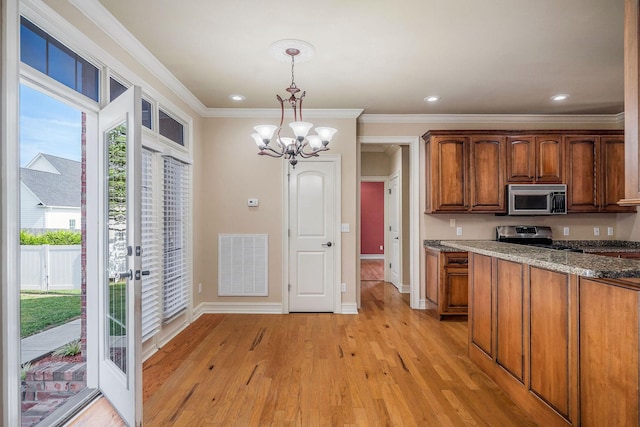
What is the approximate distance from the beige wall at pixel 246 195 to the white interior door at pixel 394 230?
1.81 m

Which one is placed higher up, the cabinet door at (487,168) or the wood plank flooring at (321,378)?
the cabinet door at (487,168)

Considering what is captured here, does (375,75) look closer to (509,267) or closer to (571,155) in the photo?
(509,267)

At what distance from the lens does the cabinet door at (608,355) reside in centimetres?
150

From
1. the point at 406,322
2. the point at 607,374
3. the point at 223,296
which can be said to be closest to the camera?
the point at 607,374

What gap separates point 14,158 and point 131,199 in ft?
1.82

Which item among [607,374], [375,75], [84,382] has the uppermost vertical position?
[375,75]

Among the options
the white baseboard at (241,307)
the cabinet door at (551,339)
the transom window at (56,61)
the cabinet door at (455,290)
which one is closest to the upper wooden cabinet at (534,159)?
the cabinet door at (455,290)

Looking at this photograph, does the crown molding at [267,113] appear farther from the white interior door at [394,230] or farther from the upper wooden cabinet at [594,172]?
the upper wooden cabinet at [594,172]

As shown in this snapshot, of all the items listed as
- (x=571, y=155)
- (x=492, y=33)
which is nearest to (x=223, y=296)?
(x=492, y=33)

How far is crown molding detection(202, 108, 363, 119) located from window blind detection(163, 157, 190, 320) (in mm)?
944

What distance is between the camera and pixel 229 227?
4.57 metres

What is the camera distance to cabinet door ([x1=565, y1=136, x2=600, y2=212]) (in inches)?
175

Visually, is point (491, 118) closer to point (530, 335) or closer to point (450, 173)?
point (450, 173)

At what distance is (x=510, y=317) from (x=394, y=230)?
4080 millimetres
